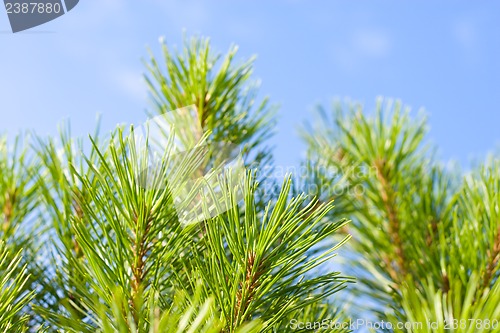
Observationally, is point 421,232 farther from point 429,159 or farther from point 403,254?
point 429,159

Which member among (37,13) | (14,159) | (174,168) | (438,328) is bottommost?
(438,328)

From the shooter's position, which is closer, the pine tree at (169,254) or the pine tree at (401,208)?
the pine tree at (169,254)

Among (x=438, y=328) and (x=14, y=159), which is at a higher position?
(x=14, y=159)

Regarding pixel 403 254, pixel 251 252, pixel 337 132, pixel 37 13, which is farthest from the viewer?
pixel 337 132

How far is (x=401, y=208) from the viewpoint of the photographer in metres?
0.97

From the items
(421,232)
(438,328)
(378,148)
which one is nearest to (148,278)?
(438,328)

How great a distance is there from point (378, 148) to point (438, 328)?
0.71 m

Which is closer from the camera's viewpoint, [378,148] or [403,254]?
[403,254]

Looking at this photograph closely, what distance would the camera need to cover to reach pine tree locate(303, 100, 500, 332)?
2.44 feet

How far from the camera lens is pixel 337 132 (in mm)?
1180

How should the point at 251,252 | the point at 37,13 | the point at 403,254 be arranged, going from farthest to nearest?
1. the point at 403,254
2. the point at 37,13
3. the point at 251,252

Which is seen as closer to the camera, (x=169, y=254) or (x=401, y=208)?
(x=169, y=254)

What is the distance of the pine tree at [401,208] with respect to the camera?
744 mm

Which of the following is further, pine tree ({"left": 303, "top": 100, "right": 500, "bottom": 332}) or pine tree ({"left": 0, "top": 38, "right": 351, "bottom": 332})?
pine tree ({"left": 303, "top": 100, "right": 500, "bottom": 332})
